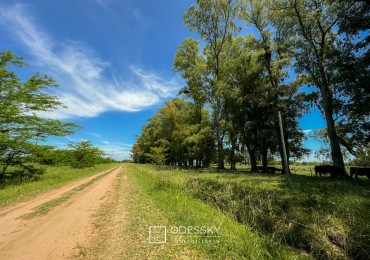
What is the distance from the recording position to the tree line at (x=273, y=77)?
13492 mm

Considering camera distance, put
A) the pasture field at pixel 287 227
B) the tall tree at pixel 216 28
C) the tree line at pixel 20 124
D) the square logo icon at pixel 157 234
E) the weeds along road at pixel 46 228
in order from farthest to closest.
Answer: the tall tree at pixel 216 28 → the tree line at pixel 20 124 → the square logo icon at pixel 157 234 → the pasture field at pixel 287 227 → the weeds along road at pixel 46 228

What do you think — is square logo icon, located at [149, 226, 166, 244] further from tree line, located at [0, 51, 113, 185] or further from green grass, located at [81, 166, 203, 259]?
tree line, located at [0, 51, 113, 185]

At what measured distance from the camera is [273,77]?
2206 centimetres

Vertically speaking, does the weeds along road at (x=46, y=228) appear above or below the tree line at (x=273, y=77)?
below

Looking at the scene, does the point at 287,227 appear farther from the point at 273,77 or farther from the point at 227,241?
the point at 273,77

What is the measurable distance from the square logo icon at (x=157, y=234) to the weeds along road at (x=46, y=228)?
1597 millimetres

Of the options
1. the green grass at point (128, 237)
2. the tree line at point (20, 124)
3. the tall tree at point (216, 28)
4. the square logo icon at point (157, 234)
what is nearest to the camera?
the green grass at point (128, 237)

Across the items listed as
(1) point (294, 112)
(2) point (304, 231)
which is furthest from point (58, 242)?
(1) point (294, 112)

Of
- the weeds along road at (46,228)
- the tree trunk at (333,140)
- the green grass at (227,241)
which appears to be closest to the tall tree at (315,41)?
the tree trunk at (333,140)

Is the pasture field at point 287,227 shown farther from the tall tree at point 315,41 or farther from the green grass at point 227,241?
the tall tree at point 315,41

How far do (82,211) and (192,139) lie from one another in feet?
74.0

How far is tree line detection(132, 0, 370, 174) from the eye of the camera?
1349 centimetres

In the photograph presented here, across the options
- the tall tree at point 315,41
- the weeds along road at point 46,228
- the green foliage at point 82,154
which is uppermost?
the tall tree at point 315,41

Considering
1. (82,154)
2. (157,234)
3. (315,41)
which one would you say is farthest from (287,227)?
(82,154)
